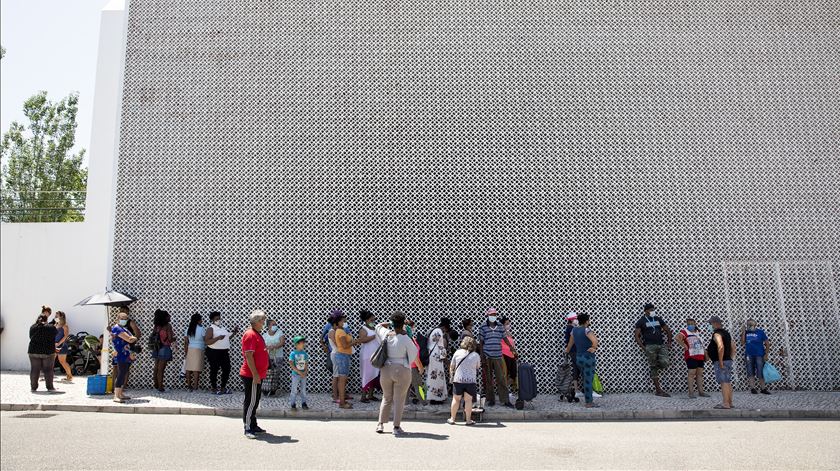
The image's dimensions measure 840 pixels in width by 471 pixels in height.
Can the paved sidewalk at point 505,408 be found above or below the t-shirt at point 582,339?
below

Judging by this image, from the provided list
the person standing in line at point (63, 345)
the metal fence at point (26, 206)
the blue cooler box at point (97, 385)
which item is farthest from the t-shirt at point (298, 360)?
the metal fence at point (26, 206)

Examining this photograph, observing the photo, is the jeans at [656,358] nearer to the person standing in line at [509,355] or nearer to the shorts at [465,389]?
the person standing in line at [509,355]

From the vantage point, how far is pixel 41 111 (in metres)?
14.0

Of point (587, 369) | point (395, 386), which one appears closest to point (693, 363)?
point (587, 369)

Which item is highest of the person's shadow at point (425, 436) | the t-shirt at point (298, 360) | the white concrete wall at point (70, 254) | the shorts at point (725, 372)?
the white concrete wall at point (70, 254)

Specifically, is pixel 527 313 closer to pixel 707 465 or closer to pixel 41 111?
pixel 707 465

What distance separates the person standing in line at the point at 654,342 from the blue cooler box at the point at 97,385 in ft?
30.8

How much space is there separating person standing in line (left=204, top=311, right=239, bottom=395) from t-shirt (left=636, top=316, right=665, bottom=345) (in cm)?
745

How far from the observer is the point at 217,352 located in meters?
9.05

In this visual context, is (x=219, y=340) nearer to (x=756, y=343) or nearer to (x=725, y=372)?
(x=725, y=372)

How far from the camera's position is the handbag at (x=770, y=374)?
8.67 m

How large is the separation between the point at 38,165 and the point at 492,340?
588 inches

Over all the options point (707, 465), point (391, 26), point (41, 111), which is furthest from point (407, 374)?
point (41, 111)

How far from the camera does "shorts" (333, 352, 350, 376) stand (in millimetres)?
7891
